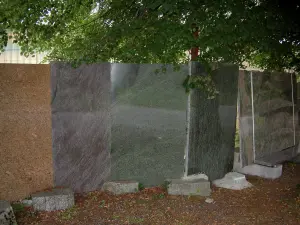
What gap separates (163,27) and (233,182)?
297 centimetres

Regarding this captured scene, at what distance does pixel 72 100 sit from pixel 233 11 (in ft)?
9.44

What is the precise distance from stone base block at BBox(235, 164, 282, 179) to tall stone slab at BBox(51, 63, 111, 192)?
2.96 metres

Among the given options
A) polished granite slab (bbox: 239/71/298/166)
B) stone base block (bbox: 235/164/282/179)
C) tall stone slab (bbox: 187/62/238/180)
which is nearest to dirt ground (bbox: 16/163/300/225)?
tall stone slab (bbox: 187/62/238/180)

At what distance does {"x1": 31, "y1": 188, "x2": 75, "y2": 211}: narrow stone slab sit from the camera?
4.63m

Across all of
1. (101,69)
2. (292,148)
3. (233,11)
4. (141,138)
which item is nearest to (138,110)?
(141,138)

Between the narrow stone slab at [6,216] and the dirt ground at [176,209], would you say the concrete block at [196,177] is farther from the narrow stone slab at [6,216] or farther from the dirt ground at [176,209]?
the narrow stone slab at [6,216]

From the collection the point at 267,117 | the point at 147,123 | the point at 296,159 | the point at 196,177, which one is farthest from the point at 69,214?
the point at 296,159

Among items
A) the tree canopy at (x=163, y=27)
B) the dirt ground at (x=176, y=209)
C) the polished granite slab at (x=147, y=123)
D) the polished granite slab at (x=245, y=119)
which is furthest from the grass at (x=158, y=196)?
the tree canopy at (x=163, y=27)

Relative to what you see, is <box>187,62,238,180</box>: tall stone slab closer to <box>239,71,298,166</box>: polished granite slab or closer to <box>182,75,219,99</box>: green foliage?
<box>182,75,219,99</box>: green foliage

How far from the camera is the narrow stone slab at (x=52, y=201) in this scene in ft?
15.2

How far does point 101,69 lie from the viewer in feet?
16.9

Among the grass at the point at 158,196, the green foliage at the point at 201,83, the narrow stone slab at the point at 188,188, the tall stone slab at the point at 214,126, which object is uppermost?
the green foliage at the point at 201,83

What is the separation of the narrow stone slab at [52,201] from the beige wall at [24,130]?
0.34m

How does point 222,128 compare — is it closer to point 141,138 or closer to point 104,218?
point 141,138
